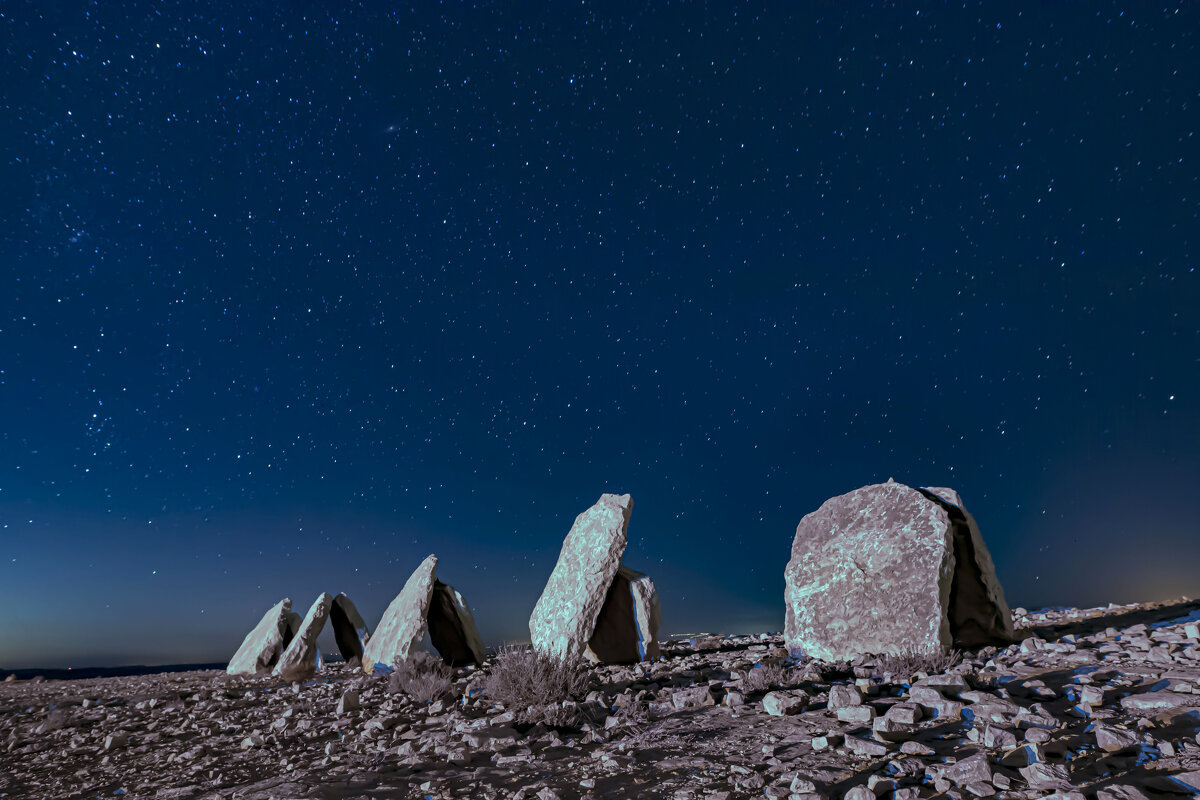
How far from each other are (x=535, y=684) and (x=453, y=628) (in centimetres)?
709

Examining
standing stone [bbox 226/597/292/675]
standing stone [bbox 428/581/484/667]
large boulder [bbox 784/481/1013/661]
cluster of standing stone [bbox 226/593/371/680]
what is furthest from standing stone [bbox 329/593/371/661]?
large boulder [bbox 784/481/1013/661]

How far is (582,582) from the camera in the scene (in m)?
9.97

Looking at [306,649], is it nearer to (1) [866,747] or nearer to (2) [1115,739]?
(1) [866,747]

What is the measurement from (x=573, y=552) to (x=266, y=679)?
246 inches

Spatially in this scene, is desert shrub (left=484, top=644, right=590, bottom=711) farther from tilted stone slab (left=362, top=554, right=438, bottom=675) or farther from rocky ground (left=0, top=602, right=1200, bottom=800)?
tilted stone slab (left=362, top=554, right=438, bottom=675)

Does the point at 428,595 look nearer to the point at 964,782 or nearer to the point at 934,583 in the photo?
the point at 934,583

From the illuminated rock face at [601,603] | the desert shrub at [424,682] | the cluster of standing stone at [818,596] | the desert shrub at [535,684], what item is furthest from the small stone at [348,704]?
the illuminated rock face at [601,603]

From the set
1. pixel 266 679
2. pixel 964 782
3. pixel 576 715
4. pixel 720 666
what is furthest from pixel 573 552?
pixel 964 782

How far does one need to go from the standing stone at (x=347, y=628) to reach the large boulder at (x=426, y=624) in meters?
1.85

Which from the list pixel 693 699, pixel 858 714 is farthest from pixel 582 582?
pixel 858 714

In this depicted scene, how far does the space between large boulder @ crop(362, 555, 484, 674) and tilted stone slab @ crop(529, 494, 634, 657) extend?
2.11 meters

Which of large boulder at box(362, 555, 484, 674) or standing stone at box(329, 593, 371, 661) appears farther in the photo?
standing stone at box(329, 593, 371, 661)

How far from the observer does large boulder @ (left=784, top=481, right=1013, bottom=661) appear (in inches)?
283

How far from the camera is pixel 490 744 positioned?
459 cm
